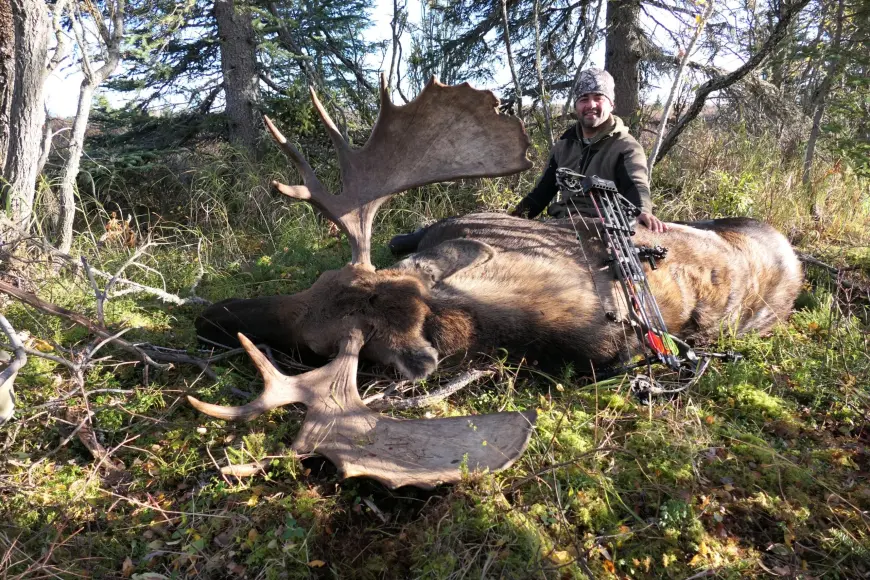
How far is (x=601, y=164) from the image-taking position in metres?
4.33

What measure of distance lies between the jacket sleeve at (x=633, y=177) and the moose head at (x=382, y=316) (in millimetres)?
1081

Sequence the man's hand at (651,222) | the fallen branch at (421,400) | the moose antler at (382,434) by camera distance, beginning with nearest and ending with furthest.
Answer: the moose antler at (382,434), the fallen branch at (421,400), the man's hand at (651,222)

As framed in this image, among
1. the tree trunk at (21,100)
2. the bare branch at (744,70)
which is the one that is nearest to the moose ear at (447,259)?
the tree trunk at (21,100)

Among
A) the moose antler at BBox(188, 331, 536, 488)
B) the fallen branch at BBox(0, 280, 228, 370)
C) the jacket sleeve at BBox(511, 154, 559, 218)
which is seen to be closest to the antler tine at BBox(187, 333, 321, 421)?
the moose antler at BBox(188, 331, 536, 488)

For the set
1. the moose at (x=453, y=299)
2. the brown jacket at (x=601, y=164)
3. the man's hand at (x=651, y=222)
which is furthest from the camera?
the brown jacket at (x=601, y=164)

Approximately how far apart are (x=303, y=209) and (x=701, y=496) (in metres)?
4.60

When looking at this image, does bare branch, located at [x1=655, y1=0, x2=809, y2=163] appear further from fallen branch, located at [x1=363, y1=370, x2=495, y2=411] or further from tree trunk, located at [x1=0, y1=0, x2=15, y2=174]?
tree trunk, located at [x1=0, y1=0, x2=15, y2=174]

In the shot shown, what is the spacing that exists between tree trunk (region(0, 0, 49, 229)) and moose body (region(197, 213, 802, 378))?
1.62m

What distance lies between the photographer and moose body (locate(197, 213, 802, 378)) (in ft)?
9.89

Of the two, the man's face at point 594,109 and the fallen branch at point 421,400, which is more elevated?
the man's face at point 594,109

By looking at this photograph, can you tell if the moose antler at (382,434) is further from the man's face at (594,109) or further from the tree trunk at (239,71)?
the tree trunk at (239,71)

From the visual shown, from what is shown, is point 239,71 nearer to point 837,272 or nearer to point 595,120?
point 595,120

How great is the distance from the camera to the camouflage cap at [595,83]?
4.22 metres

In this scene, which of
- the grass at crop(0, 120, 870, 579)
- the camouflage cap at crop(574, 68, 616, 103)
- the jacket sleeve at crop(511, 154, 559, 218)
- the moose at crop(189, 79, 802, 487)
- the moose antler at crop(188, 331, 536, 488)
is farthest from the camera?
the jacket sleeve at crop(511, 154, 559, 218)
